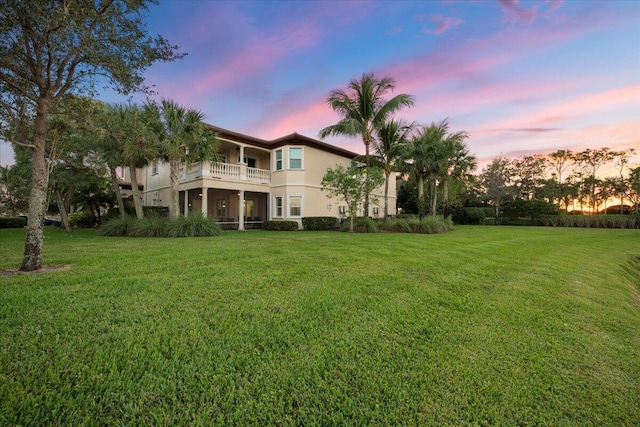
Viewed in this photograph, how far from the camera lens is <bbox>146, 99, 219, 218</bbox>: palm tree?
13.2m

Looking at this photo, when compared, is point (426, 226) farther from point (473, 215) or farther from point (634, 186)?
point (634, 186)

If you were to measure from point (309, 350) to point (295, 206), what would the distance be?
16462 millimetres

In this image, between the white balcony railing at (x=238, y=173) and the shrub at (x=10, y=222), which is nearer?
the white balcony railing at (x=238, y=173)

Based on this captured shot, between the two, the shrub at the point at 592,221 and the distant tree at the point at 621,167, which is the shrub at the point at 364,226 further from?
the distant tree at the point at 621,167

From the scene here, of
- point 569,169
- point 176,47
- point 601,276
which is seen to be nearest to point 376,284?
point 601,276

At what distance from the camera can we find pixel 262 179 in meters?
19.2

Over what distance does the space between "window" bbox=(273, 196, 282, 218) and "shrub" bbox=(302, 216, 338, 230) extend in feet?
6.98

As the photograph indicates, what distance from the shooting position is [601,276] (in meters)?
6.79

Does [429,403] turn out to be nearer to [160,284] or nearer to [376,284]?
[376,284]

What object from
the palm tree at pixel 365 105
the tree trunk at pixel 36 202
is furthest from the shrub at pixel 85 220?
the palm tree at pixel 365 105

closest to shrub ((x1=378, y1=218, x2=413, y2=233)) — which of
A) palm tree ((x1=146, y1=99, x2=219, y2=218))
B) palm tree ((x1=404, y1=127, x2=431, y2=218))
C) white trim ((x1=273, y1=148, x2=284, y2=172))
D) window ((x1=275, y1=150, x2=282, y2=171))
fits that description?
palm tree ((x1=404, y1=127, x2=431, y2=218))

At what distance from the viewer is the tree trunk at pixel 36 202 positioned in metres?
5.28

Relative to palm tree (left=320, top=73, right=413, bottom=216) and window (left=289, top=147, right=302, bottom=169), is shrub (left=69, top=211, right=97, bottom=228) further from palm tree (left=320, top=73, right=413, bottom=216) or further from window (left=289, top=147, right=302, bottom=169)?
palm tree (left=320, top=73, right=413, bottom=216)

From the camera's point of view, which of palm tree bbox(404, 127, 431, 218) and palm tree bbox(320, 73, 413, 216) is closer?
palm tree bbox(320, 73, 413, 216)
